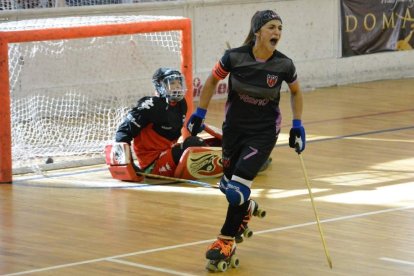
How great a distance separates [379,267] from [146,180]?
12.7 ft

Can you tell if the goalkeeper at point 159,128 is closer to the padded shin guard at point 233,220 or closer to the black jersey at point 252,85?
the black jersey at point 252,85

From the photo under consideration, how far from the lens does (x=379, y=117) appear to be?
46.6 ft

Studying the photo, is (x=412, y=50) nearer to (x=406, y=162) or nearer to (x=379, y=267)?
(x=406, y=162)

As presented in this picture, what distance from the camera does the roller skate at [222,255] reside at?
22.7 ft

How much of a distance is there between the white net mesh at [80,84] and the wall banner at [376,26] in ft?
15.1

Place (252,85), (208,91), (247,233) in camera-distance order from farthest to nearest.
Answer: (247,233), (208,91), (252,85)

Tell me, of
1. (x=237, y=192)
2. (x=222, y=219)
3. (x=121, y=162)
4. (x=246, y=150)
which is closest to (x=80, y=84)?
(x=121, y=162)

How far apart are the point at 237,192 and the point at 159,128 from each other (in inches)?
138

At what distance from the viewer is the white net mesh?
12234 millimetres

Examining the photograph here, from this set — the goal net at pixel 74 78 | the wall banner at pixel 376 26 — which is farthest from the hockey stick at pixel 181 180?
the wall banner at pixel 376 26

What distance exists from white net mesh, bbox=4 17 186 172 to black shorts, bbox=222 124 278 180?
467 centimetres

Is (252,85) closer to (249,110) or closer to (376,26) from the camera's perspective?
(249,110)

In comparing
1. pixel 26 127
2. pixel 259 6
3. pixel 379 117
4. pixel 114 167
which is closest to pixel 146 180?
pixel 114 167

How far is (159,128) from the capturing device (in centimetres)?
1043
